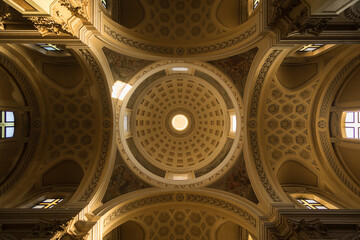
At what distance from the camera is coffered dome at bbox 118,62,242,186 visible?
14008 millimetres

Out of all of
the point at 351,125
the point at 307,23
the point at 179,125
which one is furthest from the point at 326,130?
the point at 179,125

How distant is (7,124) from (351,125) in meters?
20.8

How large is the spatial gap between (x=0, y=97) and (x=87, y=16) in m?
8.16

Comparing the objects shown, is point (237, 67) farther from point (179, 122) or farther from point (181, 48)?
point (179, 122)

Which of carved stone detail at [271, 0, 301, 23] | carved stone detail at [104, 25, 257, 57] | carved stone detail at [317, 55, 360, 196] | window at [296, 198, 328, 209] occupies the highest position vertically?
carved stone detail at [104, 25, 257, 57]

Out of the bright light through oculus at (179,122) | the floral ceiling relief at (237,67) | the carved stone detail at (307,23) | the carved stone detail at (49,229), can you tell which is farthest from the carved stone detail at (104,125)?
the carved stone detail at (307,23)

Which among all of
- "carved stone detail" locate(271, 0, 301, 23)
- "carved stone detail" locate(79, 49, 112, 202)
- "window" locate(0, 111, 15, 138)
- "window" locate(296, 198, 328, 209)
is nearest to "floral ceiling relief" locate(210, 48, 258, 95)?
"carved stone detail" locate(271, 0, 301, 23)

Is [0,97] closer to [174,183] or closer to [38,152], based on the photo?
[38,152]

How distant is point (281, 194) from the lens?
12.0 m

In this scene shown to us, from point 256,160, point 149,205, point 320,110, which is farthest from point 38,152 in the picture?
point 320,110

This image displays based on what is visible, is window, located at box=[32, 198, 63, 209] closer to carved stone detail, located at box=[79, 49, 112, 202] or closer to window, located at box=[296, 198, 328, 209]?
carved stone detail, located at box=[79, 49, 112, 202]

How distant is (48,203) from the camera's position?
13047 mm

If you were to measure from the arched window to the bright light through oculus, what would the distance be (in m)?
10.5

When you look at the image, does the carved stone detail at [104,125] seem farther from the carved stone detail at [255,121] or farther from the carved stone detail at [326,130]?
the carved stone detail at [326,130]
